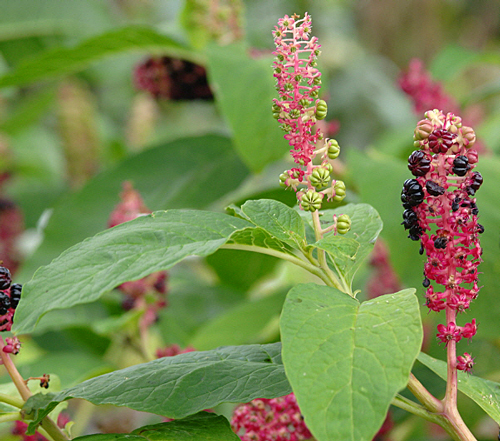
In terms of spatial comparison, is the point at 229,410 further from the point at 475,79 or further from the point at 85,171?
the point at 475,79

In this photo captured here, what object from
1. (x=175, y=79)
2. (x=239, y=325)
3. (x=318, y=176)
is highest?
(x=175, y=79)

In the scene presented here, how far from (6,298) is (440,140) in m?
0.39

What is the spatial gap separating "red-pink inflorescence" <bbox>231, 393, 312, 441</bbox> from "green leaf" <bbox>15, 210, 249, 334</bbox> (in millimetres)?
222

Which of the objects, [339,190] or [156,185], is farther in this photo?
[156,185]

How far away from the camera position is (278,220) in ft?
1.77

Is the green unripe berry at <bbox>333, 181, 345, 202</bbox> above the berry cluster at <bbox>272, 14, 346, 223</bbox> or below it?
below

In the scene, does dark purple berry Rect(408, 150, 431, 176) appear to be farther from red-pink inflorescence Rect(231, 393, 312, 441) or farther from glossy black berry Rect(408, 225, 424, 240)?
red-pink inflorescence Rect(231, 393, 312, 441)

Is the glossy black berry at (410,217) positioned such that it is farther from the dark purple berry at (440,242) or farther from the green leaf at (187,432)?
the green leaf at (187,432)

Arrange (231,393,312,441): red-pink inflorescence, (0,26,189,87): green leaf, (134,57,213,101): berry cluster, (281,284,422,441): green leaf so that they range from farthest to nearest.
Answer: (134,57,213,101): berry cluster
(0,26,189,87): green leaf
(231,393,312,441): red-pink inflorescence
(281,284,422,441): green leaf

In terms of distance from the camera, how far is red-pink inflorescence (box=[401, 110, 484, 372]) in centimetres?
51

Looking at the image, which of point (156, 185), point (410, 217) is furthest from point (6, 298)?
point (156, 185)

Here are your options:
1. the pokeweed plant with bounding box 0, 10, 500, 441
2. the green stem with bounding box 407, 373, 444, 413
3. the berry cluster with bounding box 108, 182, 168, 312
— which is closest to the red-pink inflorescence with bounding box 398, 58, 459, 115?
the berry cluster with bounding box 108, 182, 168, 312

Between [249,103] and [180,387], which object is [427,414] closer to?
[180,387]

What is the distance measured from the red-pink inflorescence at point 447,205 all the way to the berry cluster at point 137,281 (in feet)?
1.85
